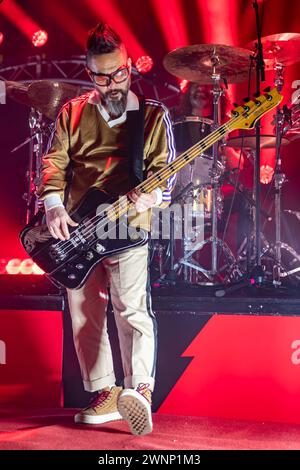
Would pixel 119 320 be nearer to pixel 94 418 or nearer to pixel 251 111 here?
pixel 94 418

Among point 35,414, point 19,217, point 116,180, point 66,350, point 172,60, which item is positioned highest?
point 172,60

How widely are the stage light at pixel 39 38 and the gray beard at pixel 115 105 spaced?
4.65m

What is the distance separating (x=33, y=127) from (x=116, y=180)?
120 inches

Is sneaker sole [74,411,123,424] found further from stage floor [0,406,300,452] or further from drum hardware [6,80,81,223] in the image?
drum hardware [6,80,81,223]

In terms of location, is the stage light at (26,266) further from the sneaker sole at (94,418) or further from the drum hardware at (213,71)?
the sneaker sole at (94,418)

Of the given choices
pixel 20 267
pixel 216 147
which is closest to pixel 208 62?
pixel 216 147

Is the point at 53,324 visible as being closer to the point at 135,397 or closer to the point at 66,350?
the point at 66,350

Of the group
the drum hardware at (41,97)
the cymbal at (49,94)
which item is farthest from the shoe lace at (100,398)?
the cymbal at (49,94)

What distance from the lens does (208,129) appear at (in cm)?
525

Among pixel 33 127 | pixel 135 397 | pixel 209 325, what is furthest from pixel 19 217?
pixel 135 397

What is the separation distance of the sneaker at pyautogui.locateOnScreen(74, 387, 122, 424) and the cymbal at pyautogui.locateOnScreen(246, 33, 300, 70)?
289 centimetres

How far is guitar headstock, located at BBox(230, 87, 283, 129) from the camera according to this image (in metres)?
3.04

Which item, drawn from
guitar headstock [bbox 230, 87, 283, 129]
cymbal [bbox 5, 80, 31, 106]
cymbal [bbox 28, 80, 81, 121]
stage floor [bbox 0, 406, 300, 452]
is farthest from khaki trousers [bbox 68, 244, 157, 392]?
cymbal [bbox 5, 80, 31, 106]

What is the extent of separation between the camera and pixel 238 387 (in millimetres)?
3314
